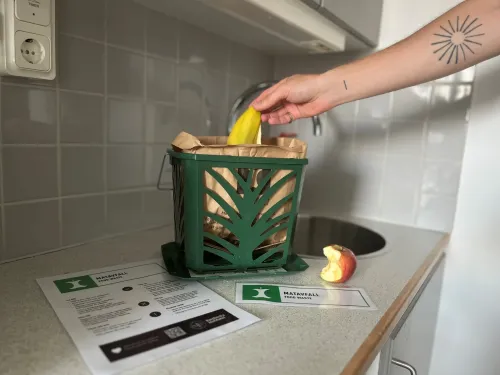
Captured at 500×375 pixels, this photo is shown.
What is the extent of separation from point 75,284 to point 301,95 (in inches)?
20.5

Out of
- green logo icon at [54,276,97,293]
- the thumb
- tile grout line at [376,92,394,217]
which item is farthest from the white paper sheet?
tile grout line at [376,92,394,217]

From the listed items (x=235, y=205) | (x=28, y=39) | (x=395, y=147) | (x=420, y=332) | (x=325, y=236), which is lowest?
(x=420, y=332)

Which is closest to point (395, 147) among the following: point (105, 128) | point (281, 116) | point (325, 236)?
point (325, 236)

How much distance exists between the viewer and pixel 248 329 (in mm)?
507

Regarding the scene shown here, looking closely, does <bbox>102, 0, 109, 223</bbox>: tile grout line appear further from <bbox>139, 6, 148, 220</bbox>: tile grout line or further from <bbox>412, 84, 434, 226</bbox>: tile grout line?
<bbox>412, 84, 434, 226</bbox>: tile grout line

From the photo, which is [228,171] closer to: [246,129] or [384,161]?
[246,129]

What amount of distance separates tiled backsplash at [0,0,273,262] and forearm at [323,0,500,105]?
0.46m

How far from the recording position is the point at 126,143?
86cm

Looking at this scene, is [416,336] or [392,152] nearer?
[416,336]

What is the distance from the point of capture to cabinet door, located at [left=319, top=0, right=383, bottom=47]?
84cm

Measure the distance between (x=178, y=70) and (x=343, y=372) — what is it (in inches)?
30.0

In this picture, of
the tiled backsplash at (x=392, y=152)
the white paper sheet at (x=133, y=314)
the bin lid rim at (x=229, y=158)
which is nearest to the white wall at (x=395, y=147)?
the tiled backsplash at (x=392, y=152)

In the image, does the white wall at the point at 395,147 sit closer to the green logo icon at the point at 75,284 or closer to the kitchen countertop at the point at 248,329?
the kitchen countertop at the point at 248,329

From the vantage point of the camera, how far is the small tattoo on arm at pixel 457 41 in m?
Result: 0.67
